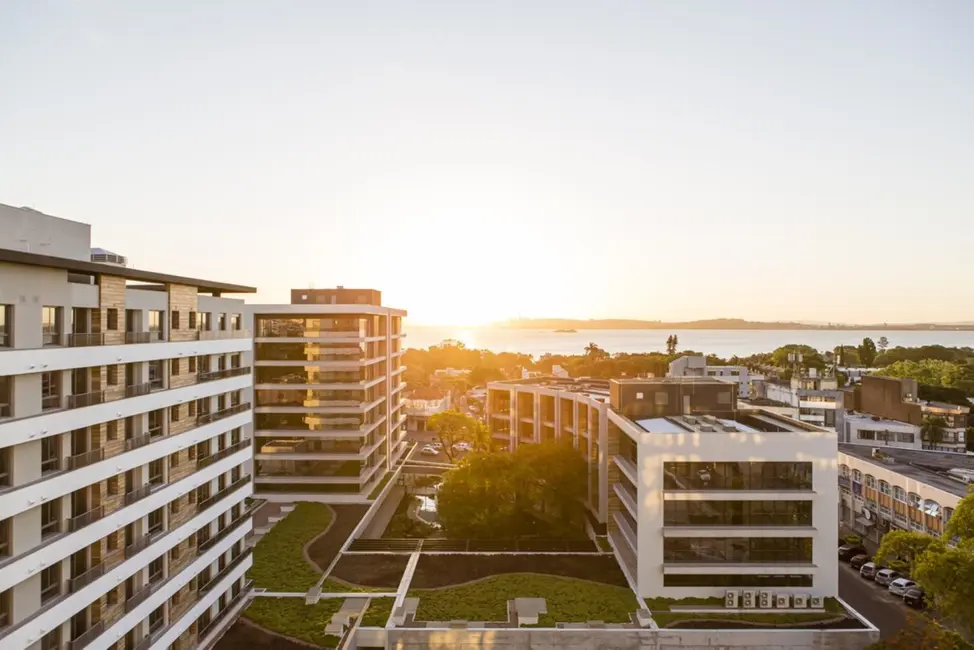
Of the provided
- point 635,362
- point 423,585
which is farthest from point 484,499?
point 635,362

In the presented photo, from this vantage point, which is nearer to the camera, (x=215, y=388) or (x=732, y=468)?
(x=215, y=388)

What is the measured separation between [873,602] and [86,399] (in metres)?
48.0

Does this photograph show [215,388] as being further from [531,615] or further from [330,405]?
[330,405]

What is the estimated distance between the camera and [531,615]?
3416 cm

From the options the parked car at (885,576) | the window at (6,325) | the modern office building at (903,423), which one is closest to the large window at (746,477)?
the parked car at (885,576)

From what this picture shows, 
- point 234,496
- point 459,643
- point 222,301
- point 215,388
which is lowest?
point 459,643

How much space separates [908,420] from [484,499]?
174ft

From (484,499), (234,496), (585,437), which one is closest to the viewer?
(234,496)

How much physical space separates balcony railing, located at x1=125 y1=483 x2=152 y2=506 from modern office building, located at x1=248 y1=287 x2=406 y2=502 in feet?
97.8

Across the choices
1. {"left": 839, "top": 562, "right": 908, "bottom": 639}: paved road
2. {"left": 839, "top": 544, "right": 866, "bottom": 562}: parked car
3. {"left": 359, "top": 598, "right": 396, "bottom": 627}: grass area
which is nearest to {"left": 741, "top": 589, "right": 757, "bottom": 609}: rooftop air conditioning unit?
{"left": 839, "top": 562, "right": 908, "bottom": 639}: paved road

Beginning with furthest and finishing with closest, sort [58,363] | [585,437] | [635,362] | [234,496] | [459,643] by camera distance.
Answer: [635,362] < [585,437] < [234,496] < [459,643] < [58,363]

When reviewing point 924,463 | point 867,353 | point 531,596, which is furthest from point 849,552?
point 867,353

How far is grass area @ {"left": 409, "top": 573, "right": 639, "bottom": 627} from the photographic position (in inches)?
1371

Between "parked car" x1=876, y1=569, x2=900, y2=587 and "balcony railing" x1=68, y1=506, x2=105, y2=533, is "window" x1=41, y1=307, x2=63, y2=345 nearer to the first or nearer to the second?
"balcony railing" x1=68, y1=506, x2=105, y2=533
